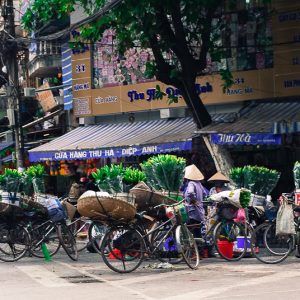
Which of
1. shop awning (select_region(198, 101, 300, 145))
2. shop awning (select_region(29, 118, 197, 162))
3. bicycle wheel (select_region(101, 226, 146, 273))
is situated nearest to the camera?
bicycle wheel (select_region(101, 226, 146, 273))

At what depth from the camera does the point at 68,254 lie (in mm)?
14383

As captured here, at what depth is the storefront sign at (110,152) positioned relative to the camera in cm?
1928

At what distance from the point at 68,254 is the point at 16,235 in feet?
3.33

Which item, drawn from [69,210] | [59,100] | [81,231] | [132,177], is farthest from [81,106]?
[132,177]

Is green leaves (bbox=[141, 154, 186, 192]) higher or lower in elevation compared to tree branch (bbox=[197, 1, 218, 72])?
lower

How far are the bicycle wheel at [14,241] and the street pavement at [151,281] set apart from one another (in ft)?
1.11

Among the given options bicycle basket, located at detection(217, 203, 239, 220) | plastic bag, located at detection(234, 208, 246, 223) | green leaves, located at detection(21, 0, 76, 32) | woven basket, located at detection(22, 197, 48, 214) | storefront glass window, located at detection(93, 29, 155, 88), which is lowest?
plastic bag, located at detection(234, 208, 246, 223)

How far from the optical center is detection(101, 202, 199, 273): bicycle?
1221 cm

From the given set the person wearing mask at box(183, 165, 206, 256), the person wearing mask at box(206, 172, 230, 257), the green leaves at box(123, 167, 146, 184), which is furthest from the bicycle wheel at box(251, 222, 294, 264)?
the green leaves at box(123, 167, 146, 184)

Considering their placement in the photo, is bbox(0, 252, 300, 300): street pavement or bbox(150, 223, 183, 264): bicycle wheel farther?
bbox(150, 223, 183, 264): bicycle wheel

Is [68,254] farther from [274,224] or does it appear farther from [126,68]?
[126,68]

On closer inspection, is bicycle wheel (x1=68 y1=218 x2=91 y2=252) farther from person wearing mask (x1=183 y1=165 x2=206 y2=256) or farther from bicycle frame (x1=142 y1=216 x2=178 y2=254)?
bicycle frame (x1=142 y1=216 x2=178 y2=254)

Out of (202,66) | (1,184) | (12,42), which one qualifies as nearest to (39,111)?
(12,42)

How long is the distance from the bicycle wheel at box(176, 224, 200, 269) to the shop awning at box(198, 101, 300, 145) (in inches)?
199
